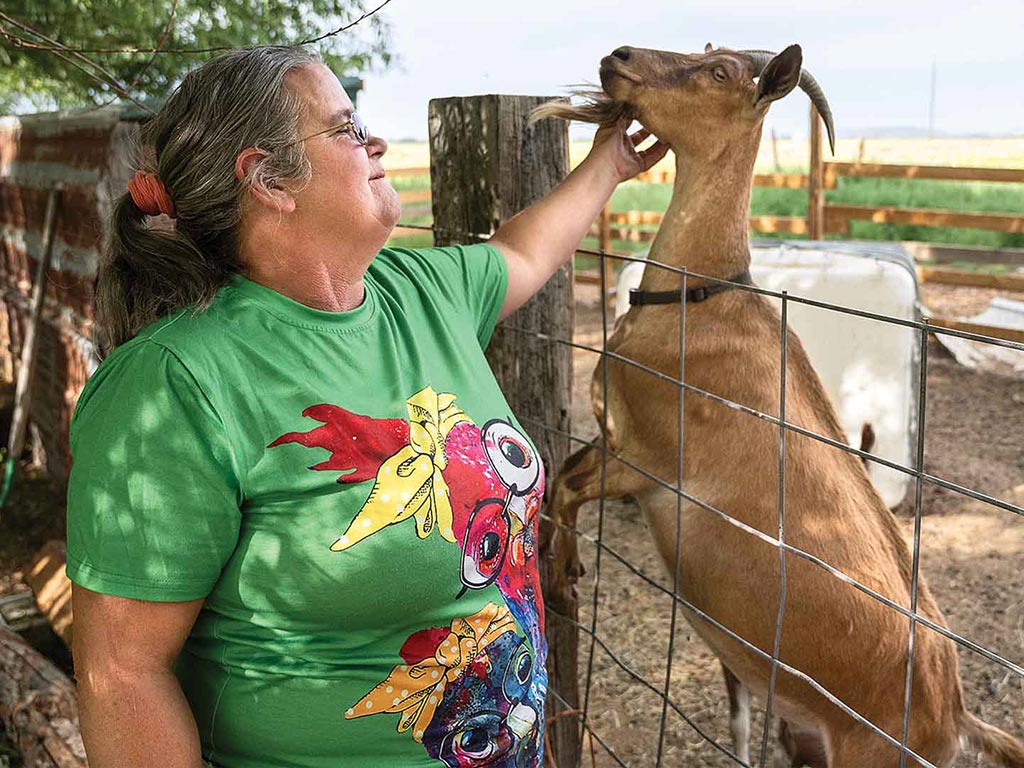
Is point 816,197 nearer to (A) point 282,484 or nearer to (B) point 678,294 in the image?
(B) point 678,294

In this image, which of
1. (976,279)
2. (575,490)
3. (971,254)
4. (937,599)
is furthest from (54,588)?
(971,254)

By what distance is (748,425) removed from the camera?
253 centimetres

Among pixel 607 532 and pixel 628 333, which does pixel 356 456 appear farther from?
pixel 607 532

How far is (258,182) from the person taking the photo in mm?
1605

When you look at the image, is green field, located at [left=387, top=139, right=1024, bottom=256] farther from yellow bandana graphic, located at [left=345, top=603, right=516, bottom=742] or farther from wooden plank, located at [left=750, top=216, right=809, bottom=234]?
yellow bandana graphic, located at [left=345, top=603, right=516, bottom=742]

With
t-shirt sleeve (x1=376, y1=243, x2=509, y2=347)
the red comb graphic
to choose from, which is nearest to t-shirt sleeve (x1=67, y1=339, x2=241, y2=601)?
the red comb graphic

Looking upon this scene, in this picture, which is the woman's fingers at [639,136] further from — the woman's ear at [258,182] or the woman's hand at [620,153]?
the woman's ear at [258,182]

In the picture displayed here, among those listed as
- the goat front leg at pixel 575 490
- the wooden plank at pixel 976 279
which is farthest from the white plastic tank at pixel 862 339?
the wooden plank at pixel 976 279

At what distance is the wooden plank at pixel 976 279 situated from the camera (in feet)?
28.2

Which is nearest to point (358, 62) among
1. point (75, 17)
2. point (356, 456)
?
point (75, 17)

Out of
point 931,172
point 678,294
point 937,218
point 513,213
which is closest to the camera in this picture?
point 513,213

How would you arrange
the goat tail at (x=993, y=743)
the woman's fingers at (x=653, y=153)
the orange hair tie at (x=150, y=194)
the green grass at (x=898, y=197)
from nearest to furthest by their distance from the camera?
the orange hair tie at (x=150, y=194)
the goat tail at (x=993, y=743)
the woman's fingers at (x=653, y=153)
the green grass at (x=898, y=197)

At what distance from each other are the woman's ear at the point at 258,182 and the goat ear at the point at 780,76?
4.09 ft

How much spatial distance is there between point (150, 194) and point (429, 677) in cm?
90
